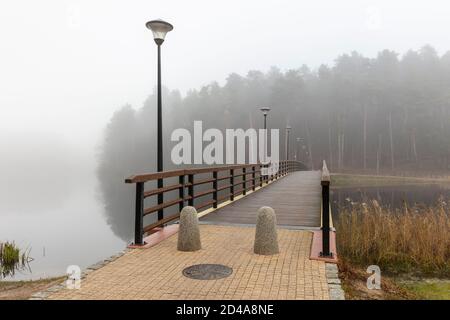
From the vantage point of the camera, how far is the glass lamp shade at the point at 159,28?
28.4ft

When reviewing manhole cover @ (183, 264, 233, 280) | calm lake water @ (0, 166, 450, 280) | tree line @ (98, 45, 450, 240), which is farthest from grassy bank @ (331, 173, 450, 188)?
manhole cover @ (183, 264, 233, 280)

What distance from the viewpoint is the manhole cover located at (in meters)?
5.09

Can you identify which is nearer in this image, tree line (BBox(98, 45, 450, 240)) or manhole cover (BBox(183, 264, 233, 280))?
manhole cover (BBox(183, 264, 233, 280))

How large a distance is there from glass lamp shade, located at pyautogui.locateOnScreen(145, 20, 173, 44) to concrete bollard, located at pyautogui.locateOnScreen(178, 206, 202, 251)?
4547 mm

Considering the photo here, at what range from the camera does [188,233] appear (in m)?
6.47

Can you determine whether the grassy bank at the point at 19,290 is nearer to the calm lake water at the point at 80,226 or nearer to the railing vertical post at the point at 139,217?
the railing vertical post at the point at 139,217

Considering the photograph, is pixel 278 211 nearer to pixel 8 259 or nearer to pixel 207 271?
pixel 207 271

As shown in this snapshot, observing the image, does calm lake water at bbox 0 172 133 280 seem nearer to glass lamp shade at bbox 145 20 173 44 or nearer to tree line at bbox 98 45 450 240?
tree line at bbox 98 45 450 240

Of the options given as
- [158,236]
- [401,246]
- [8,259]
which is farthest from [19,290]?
[401,246]

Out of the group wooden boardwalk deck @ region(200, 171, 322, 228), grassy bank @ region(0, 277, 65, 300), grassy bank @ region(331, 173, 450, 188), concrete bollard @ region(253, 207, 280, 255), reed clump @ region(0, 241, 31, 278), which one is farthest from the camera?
grassy bank @ region(331, 173, 450, 188)

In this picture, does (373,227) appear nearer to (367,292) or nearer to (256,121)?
(367,292)

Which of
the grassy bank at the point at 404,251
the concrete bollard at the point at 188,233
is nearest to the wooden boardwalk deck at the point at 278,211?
the grassy bank at the point at 404,251
